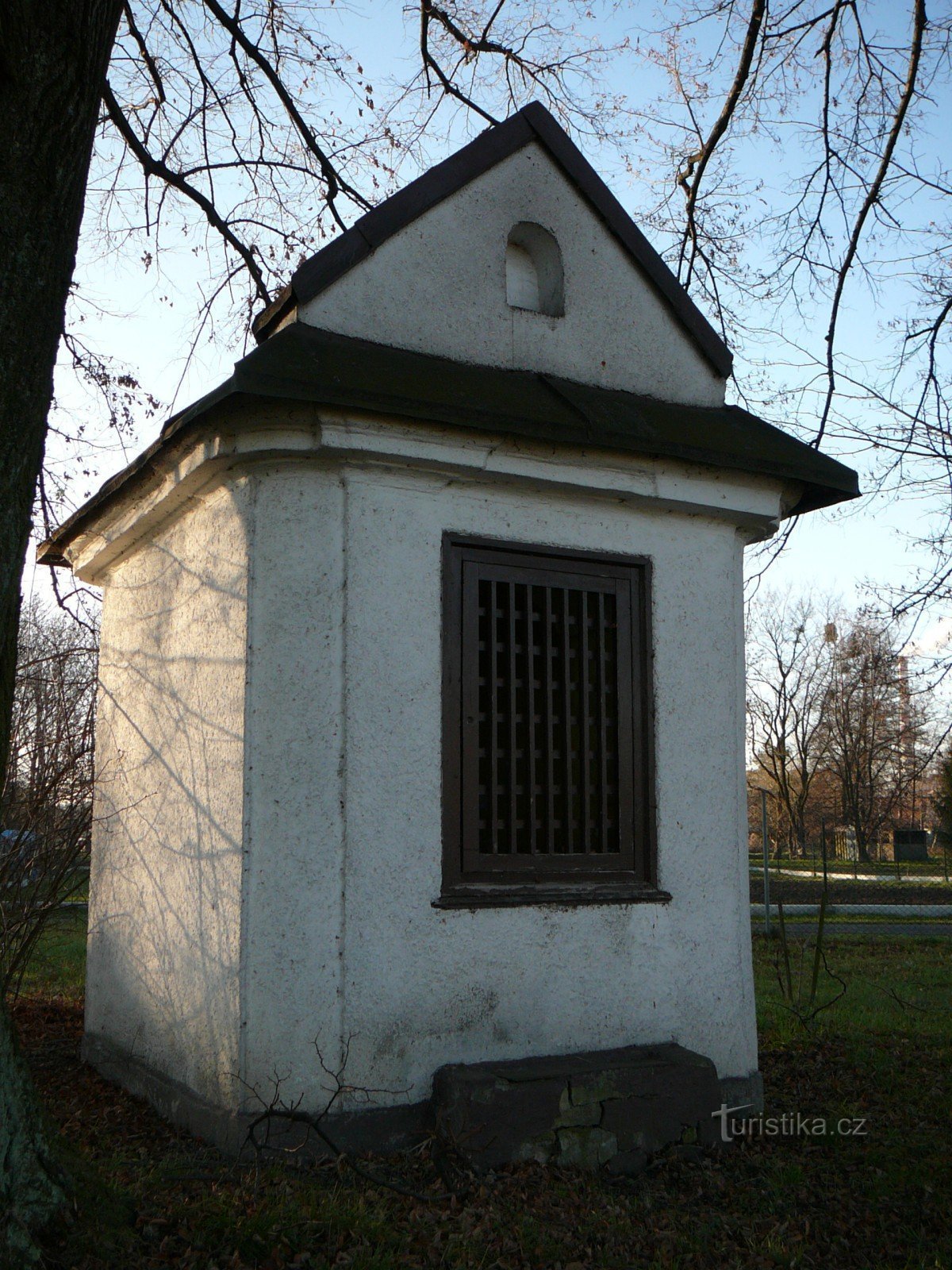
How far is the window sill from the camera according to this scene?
5270 mm

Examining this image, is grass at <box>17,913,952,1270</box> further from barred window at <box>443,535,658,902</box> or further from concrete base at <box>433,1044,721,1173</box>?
barred window at <box>443,535,658,902</box>

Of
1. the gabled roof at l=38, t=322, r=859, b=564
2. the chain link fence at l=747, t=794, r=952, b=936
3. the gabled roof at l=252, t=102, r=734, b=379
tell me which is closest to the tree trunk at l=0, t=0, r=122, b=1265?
the gabled roof at l=38, t=322, r=859, b=564

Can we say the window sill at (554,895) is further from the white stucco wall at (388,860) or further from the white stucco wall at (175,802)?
the white stucco wall at (175,802)

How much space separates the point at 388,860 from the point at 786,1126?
265cm

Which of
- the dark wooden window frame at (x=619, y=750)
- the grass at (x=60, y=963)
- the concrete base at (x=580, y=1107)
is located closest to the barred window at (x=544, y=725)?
the dark wooden window frame at (x=619, y=750)

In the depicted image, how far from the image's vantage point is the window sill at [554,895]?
527cm

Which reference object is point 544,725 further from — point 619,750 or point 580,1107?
point 580,1107

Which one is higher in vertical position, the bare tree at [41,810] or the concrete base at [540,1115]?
the bare tree at [41,810]

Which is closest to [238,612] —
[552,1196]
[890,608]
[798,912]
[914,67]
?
[552,1196]

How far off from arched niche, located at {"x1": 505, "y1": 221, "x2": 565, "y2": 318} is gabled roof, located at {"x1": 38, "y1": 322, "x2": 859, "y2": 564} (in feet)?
1.84

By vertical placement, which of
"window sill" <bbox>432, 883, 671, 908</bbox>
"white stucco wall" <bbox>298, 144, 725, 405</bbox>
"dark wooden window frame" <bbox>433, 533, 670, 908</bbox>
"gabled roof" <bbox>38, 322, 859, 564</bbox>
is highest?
"white stucco wall" <bbox>298, 144, 725, 405</bbox>

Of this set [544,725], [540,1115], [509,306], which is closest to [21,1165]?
[540,1115]

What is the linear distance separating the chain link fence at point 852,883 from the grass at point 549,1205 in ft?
8.43

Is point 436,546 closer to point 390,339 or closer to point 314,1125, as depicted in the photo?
point 390,339
